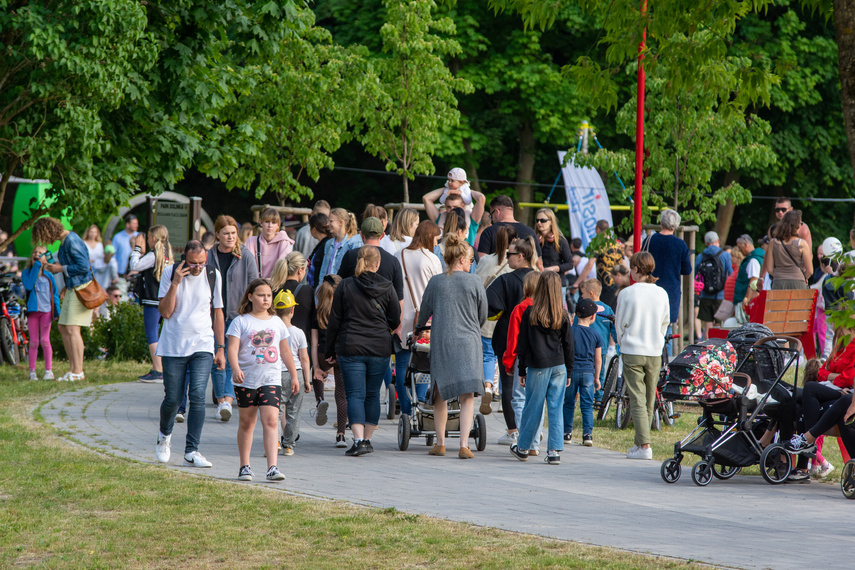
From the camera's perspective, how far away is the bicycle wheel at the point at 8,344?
15945mm

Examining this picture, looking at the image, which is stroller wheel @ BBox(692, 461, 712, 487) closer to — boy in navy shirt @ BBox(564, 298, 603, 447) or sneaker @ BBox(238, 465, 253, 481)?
boy in navy shirt @ BBox(564, 298, 603, 447)

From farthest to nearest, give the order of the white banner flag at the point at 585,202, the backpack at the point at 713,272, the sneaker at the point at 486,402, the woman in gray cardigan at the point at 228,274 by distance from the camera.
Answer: the white banner flag at the point at 585,202, the backpack at the point at 713,272, the woman in gray cardigan at the point at 228,274, the sneaker at the point at 486,402

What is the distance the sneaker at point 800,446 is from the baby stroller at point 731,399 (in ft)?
0.28

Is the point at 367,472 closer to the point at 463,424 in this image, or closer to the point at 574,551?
the point at 463,424

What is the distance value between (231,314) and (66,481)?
12.3 ft

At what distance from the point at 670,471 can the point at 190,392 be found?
3.96m

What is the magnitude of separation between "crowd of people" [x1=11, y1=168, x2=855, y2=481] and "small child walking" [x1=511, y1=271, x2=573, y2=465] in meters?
0.01

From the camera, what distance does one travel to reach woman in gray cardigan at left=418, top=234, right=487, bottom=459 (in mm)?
9547

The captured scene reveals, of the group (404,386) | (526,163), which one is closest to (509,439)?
(404,386)

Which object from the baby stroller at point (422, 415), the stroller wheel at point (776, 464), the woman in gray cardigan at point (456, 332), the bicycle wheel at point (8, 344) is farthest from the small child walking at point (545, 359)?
the bicycle wheel at point (8, 344)

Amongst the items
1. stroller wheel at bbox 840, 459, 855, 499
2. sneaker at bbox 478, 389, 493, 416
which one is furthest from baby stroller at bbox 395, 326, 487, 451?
stroller wheel at bbox 840, 459, 855, 499

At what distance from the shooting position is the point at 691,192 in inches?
805

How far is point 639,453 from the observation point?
32.9 feet

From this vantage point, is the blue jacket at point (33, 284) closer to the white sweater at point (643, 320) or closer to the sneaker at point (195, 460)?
the sneaker at point (195, 460)
